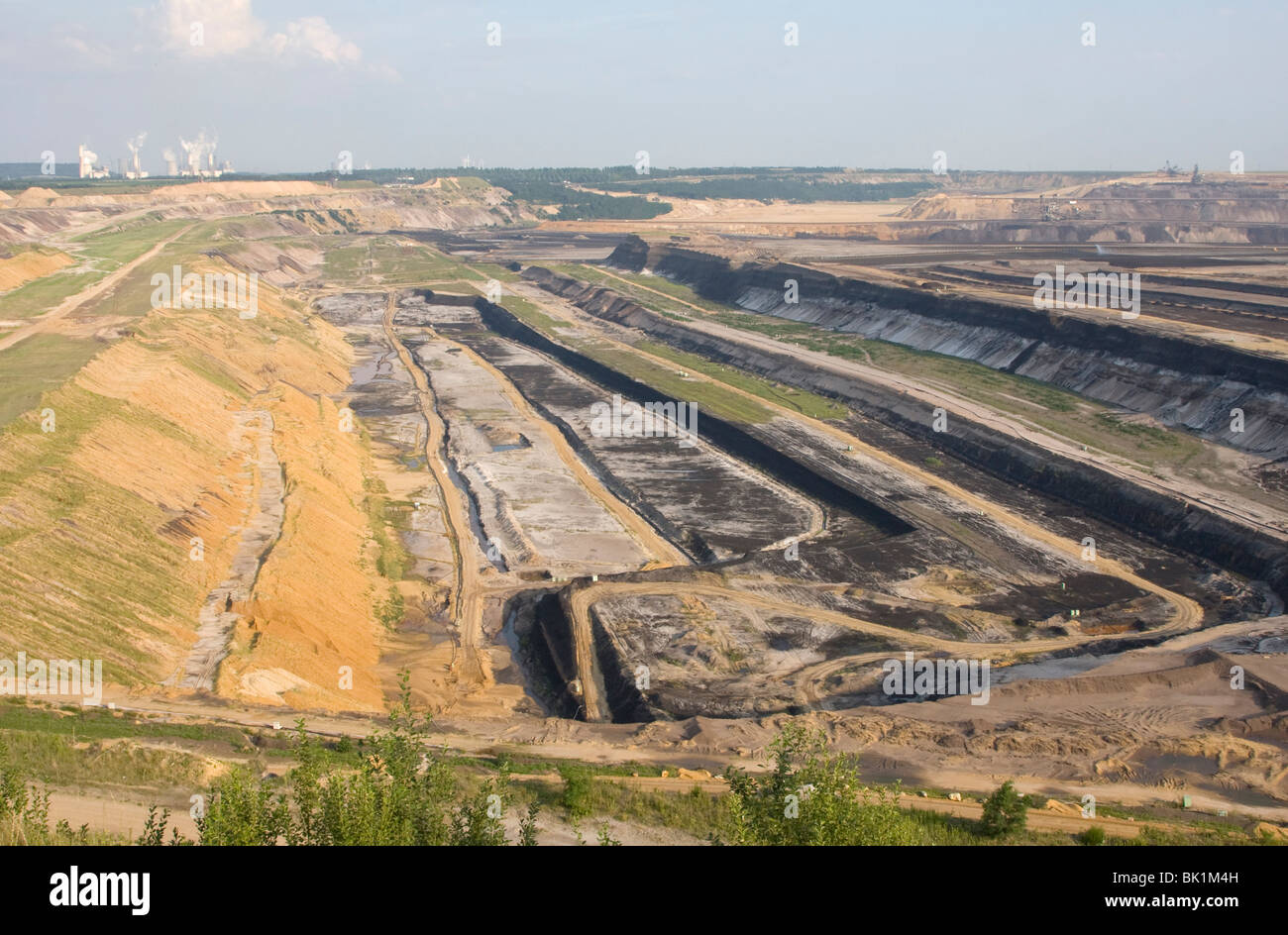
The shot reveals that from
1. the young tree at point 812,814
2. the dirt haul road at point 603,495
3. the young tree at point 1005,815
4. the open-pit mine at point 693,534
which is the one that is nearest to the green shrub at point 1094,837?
the young tree at point 1005,815

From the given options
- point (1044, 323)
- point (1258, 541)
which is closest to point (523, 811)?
point (1258, 541)

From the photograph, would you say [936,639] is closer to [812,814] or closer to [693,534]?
[693,534]

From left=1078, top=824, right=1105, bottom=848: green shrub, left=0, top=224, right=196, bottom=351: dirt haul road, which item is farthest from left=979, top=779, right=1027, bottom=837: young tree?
left=0, top=224, right=196, bottom=351: dirt haul road

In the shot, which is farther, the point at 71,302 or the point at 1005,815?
the point at 71,302

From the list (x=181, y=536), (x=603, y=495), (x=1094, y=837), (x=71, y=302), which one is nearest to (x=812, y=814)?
(x=1094, y=837)

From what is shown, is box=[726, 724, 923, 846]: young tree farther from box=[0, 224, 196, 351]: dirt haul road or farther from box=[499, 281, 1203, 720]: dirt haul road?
box=[0, 224, 196, 351]: dirt haul road
